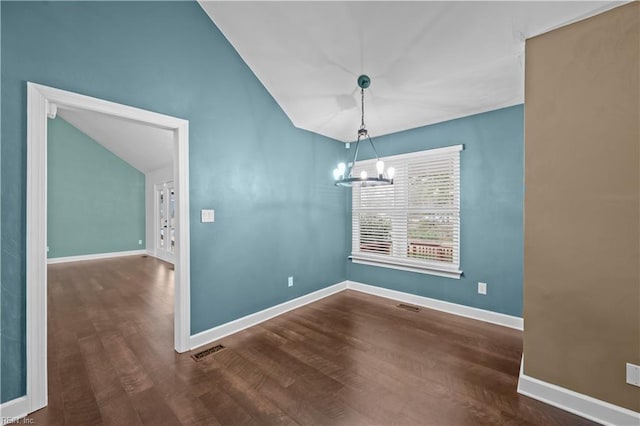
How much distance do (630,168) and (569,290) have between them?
2.95 feet

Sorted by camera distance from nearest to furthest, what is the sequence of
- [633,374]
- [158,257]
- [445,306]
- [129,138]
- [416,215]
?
[633,374] < [445,306] < [416,215] < [129,138] < [158,257]

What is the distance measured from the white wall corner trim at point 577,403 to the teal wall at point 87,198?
395 inches

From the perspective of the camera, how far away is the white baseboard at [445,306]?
318cm

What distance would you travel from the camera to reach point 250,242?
326 cm

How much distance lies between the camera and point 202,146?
9.12 ft

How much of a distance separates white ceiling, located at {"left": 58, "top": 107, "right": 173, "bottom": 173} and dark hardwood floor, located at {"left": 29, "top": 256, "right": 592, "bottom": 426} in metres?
4.00

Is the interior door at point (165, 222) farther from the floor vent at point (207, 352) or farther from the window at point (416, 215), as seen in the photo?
the window at point (416, 215)

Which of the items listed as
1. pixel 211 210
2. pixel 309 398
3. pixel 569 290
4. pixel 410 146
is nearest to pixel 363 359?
pixel 309 398

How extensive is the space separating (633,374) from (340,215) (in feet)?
11.7

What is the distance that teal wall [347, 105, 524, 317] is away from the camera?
3135mm

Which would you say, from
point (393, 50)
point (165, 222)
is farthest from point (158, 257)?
point (393, 50)

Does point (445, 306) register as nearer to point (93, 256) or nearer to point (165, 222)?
point (165, 222)

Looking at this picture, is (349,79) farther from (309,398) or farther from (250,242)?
(309,398)

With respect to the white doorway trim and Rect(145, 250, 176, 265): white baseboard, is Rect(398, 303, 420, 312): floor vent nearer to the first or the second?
the white doorway trim
